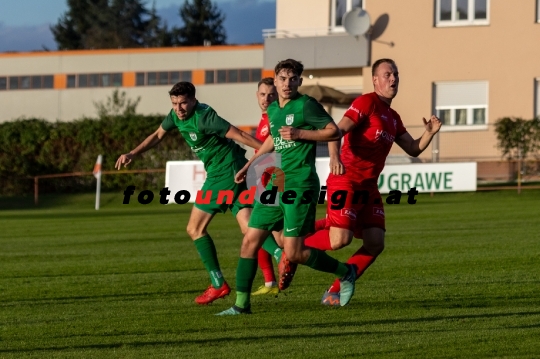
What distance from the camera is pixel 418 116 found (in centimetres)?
3666

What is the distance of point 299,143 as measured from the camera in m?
8.77

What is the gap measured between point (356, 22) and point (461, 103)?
4.45 metres

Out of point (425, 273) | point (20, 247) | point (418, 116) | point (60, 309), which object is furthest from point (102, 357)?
point (418, 116)

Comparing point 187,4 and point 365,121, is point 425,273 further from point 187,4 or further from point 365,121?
point 187,4

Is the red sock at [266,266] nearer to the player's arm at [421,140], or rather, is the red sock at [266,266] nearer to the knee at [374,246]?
the knee at [374,246]

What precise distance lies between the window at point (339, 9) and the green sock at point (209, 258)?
94.3 ft

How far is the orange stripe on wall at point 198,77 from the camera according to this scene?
59.5 meters

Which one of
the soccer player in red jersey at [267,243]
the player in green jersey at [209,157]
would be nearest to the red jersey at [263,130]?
the soccer player in red jersey at [267,243]

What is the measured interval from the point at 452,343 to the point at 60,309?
13.3 ft

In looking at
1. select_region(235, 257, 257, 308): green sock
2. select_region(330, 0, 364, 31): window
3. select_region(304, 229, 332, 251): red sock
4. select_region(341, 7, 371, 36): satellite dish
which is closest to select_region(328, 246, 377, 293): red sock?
select_region(304, 229, 332, 251): red sock

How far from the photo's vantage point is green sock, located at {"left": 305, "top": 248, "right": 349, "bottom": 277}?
29.8 feet

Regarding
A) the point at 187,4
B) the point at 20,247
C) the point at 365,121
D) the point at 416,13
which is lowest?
the point at 20,247

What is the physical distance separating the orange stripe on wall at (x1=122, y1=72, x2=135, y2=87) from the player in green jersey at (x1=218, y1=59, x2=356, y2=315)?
52478 millimetres

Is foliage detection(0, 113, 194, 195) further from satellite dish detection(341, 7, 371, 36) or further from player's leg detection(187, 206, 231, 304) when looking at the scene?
player's leg detection(187, 206, 231, 304)
